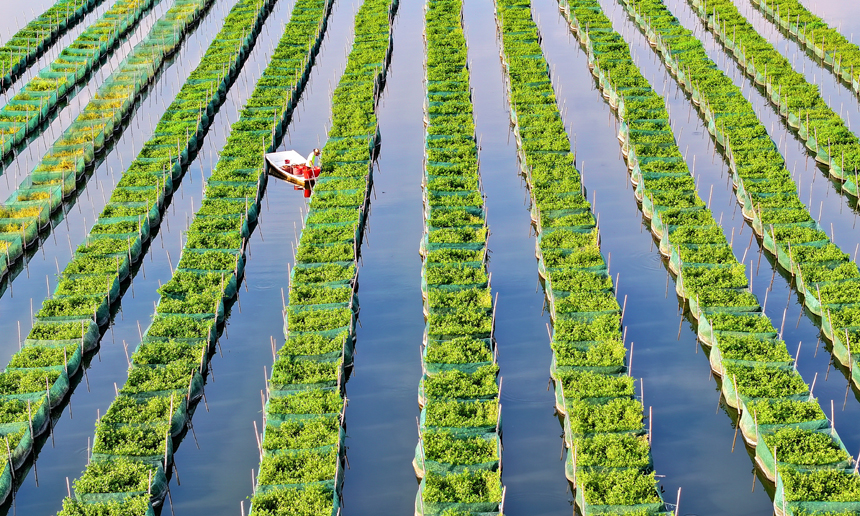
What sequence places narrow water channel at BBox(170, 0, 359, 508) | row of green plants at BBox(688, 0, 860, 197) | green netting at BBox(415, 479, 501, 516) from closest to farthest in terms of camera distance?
1. green netting at BBox(415, 479, 501, 516)
2. narrow water channel at BBox(170, 0, 359, 508)
3. row of green plants at BBox(688, 0, 860, 197)

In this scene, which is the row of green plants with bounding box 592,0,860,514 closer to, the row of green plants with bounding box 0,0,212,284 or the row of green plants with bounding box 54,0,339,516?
the row of green plants with bounding box 54,0,339,516

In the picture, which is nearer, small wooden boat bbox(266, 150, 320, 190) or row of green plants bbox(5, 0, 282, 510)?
row of green plants bbox(5, 0, 282, 510)

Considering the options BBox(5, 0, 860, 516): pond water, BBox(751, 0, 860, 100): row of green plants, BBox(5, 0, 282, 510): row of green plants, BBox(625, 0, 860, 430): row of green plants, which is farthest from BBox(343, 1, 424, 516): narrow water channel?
BBox(751, 0, 860, 100): row of green plants

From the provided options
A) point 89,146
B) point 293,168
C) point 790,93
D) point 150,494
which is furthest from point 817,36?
point 150,494

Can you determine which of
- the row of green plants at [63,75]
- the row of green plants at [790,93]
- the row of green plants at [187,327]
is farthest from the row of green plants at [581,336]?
the row of green plants at [63,75]

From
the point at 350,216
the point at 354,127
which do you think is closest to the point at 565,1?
the point at 354,127

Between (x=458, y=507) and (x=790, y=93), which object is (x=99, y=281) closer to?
(x=458, y=507)

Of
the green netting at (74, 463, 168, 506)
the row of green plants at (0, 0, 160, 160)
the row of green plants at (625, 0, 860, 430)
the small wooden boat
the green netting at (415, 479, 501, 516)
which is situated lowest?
the green netting at (415, 479, 501, 516)
